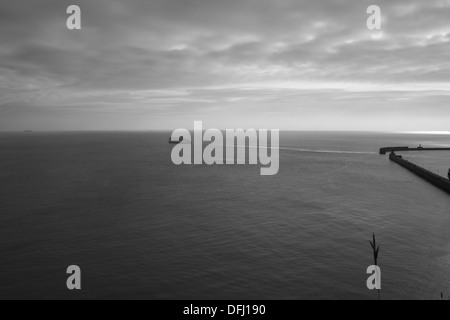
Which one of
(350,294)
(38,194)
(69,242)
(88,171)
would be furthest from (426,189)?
(88,171)

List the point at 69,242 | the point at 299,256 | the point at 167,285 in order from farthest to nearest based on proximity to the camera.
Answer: the point at 69,242 < the point at 299,256 < the point at 167,285

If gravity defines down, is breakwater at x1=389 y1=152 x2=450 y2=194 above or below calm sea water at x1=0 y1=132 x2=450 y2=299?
above

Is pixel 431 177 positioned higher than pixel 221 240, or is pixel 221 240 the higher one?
pixel 431 177

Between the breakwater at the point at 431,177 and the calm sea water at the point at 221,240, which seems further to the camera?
the breakwater at the point at 431,177

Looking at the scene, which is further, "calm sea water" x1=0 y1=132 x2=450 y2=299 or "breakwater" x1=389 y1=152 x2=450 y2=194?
"breakwater" x1=389 y1=152 x2=450 y2=194

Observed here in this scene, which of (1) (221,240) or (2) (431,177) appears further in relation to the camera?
(2) (431,177)
